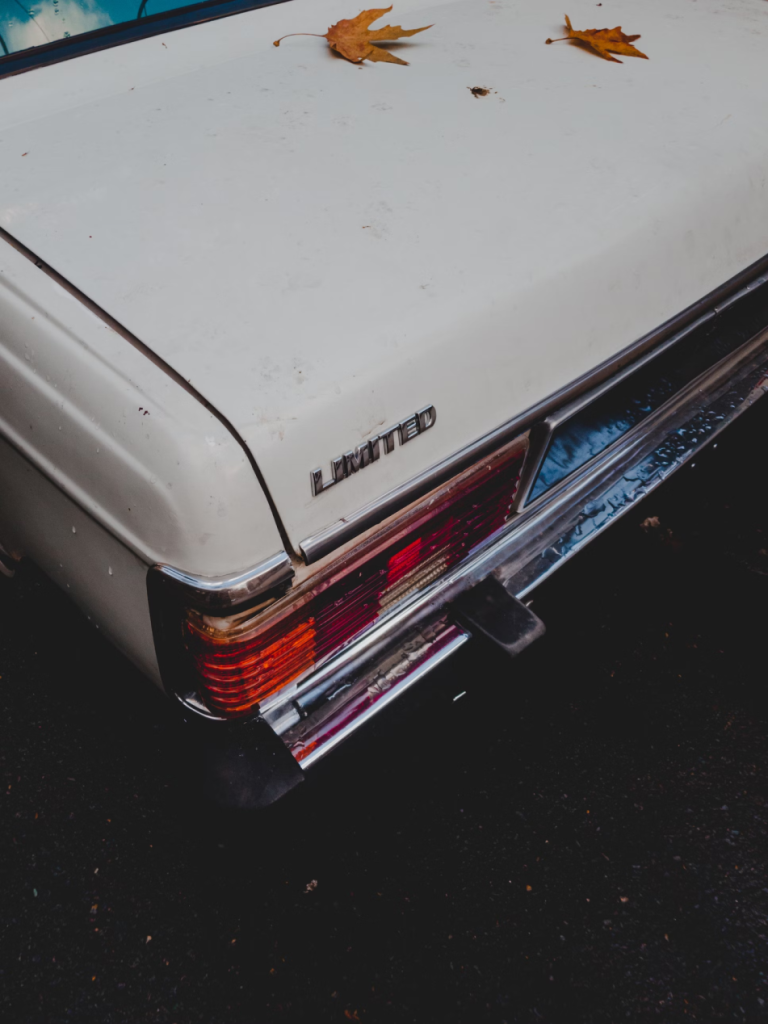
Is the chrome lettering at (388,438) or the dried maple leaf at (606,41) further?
the dried maple leaf at (606,41)

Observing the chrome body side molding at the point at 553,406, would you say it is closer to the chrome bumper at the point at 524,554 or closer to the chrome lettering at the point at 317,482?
the chrome lettering at the point at 317,482

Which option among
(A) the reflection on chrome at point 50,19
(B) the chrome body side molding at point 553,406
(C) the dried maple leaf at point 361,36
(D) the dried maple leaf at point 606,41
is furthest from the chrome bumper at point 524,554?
(A) the reflection on chrome at point 50,19

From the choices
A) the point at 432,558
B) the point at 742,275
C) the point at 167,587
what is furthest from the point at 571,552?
the point at 167,587

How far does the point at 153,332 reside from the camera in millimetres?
1007

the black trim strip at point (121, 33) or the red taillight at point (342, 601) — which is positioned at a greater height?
the black trim strip at point (121, 33)

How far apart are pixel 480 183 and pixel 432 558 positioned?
71cm

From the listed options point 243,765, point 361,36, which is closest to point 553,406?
point 243,765

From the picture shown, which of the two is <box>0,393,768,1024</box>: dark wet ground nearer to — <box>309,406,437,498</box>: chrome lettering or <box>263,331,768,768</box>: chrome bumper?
<box>263,331,768,768</box>: chrome bumper

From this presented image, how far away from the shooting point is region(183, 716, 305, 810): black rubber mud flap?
1.19 meters

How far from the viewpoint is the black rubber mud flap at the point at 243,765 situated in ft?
3.92

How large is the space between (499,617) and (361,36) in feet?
4.86

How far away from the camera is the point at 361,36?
1755mm

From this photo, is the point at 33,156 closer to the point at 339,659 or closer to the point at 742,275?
the point at 339,659

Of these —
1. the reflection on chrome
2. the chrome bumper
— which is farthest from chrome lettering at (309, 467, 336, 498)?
the reflection on chrome
